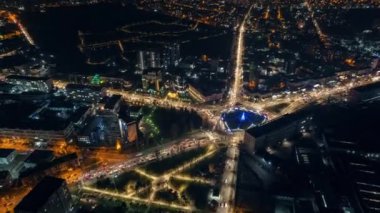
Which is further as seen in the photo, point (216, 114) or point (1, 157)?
point (216, 114)

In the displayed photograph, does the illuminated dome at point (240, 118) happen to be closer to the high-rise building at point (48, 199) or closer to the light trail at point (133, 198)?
the light trail at point (133, 198)

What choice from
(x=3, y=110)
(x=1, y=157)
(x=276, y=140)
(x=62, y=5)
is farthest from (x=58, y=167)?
(x=62, y=5)

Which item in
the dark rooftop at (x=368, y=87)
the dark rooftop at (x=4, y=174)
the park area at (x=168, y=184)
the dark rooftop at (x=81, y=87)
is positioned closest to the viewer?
the park area at (x=168, y=184)

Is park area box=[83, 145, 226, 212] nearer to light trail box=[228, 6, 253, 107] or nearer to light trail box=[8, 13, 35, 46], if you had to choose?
light trail box=[228, 6, 253, 107]

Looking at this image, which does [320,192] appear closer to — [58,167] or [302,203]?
[302,203]

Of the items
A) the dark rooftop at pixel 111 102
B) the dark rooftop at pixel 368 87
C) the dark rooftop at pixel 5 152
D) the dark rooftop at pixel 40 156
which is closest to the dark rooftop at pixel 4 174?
the dark rooftop at pixel 5 152

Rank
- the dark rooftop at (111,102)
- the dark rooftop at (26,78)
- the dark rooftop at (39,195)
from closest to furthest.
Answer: the dark rooftop at (39,195)
the dark rooftop at (111,102)
the dark rooftop at (26,78)

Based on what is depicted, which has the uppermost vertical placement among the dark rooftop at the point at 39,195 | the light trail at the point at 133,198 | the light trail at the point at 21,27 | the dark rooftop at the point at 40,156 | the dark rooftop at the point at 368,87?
the light trail at the point at 21,27
